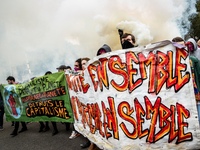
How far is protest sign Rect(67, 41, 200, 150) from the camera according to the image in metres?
3.21

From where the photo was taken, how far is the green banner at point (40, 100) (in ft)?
19.6

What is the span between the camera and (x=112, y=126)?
12.4 feet

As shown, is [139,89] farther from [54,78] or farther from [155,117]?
[54,78]

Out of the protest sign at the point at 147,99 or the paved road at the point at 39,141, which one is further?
the paved road at the point at 39,141

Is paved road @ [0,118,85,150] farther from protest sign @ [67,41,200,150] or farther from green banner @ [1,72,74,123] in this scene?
protest sign @ [67,41,200,150]

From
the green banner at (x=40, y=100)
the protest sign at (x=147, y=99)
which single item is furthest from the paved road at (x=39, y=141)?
the protest sign at (x=147, y=99)

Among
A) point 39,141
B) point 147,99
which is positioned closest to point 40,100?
point 39,141

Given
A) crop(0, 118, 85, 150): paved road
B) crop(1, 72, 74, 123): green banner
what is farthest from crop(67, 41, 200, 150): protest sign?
crop(1, 72, 74, 123): green banner

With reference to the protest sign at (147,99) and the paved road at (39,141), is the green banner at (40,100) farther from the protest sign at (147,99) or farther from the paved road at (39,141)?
the protest sign at (147,99)

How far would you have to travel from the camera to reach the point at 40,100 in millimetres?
6676

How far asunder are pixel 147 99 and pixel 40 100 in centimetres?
386

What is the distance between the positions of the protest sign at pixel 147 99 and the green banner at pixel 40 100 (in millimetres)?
2051

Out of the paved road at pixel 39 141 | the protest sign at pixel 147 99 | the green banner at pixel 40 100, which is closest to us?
the protest sign at pixel 147 99

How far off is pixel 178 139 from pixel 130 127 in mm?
622
